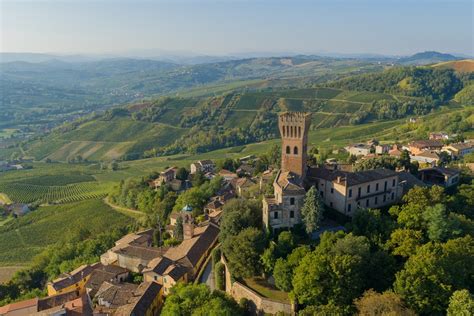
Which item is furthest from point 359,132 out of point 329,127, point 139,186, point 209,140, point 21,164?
point 21,164

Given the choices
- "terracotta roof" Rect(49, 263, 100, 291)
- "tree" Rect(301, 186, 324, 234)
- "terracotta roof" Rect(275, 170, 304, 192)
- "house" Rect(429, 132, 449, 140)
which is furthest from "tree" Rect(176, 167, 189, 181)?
"house" Rect(429, 132, 449, 140)

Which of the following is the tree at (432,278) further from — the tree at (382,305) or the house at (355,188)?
the house at (355,188)

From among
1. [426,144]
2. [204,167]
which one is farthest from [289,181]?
[204,167]

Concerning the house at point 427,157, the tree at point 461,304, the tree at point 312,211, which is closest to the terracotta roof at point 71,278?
the tree at point 312,211

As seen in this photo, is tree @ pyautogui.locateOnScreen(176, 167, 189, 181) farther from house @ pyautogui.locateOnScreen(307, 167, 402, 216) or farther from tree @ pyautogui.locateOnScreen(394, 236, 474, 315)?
tree @ pyautogui.locateOnScreen(394, 236, 474, 315)

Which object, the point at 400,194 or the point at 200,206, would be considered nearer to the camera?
the point at 400,194

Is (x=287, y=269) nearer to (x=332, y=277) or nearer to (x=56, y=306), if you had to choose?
(x=332, y=277)

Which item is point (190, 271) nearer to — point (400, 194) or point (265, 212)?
point (265, 212)

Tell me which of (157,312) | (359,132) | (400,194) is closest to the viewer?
(157,312)
